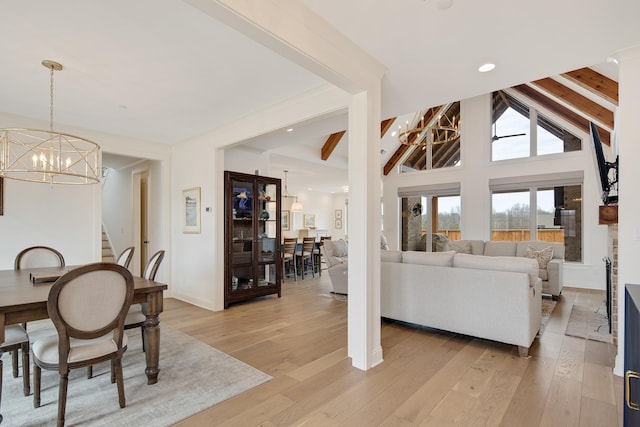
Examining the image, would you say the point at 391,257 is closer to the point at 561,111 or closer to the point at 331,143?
the point at 331,143

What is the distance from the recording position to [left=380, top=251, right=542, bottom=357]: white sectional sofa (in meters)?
2.96

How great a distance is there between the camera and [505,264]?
3.13 m

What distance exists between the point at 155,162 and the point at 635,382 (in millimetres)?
6447

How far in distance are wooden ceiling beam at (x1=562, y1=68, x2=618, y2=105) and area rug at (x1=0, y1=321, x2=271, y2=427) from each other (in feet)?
15.9

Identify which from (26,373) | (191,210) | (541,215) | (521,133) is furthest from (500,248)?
(26,373)

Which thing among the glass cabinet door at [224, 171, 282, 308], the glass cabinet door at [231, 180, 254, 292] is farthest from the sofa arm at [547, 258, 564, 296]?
the glass cabinet door at [231, 180, 254, 292]

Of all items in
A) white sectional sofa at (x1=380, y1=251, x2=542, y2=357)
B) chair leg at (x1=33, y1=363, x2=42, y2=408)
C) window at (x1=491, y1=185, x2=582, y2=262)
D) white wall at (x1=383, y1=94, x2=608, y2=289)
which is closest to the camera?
chair leg at (x1=33, y1=363, x2=42, y2=408)

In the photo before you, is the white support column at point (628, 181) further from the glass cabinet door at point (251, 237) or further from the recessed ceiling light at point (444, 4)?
the glass cabinet door at point (251, 237)

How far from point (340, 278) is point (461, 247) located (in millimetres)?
2905

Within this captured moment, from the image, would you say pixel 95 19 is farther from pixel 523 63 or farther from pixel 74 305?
pixel 523 63

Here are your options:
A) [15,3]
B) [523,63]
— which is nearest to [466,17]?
[523,63]

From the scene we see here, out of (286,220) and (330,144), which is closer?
(330,144)

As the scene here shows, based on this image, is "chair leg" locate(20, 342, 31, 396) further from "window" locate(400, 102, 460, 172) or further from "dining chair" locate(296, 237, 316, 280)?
"window" locate(400, 102, 460, 172)

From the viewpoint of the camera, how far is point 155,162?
5750 mm
